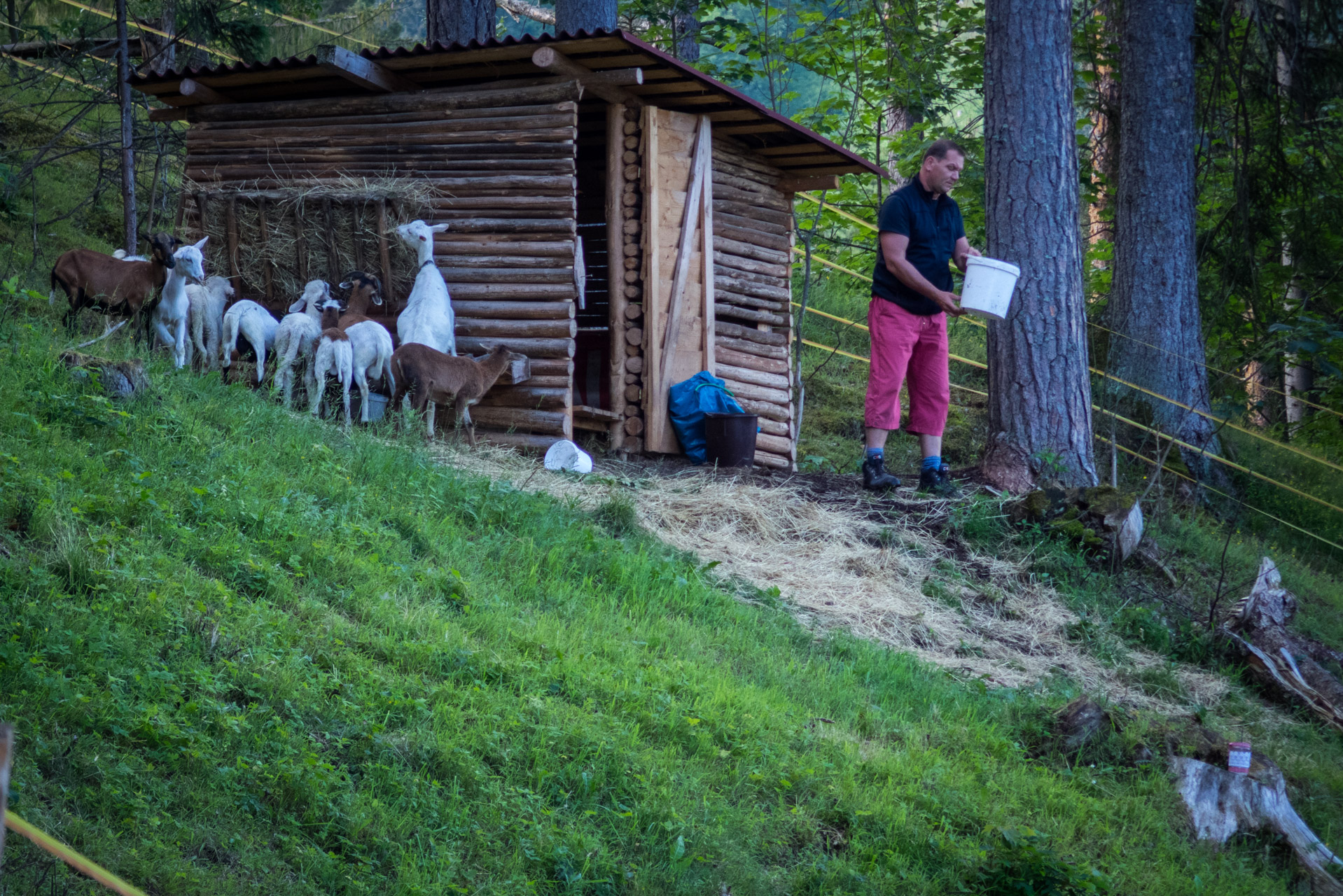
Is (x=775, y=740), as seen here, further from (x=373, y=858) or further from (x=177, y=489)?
(x=177, y=489)

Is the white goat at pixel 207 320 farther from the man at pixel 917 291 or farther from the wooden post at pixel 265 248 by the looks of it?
the man at pixel 917 291

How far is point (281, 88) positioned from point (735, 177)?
4274 mm

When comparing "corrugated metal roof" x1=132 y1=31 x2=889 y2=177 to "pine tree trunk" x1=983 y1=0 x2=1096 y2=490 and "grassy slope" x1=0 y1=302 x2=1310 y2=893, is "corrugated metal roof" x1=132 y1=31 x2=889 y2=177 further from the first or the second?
"grassy slope" x1=0 y1=302 x2=1310 y2=893

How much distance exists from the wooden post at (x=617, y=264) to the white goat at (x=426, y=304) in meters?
1.50

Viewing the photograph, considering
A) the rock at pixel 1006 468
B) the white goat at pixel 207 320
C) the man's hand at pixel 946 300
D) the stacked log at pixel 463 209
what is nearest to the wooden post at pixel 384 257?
the stacked log at pixel 463 209

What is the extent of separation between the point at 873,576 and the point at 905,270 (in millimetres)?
2181

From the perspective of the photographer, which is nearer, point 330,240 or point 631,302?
point 330,240

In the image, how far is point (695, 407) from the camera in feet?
32.8

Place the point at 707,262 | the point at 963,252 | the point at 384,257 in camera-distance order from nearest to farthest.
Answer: the point at 963,252
the point at 384,257
the point at 707,262

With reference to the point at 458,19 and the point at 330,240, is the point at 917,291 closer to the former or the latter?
the point at 330,240

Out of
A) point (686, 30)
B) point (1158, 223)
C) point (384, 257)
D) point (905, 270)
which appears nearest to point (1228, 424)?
point (1158, 223)

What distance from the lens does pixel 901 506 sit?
8352 millimetres

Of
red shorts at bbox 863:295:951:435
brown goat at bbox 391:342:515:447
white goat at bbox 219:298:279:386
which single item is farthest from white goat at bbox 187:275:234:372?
red shorts at bbox 863:295:951:435

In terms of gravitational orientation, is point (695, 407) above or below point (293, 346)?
below
